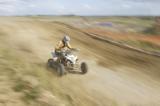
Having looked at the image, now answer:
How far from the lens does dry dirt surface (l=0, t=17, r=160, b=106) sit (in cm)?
1342

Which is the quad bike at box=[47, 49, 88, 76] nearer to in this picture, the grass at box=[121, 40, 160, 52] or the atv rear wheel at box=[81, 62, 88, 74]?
the atv rear wheel at box=[81, 62, 88, 74]

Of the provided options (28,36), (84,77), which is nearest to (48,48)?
(28,36)

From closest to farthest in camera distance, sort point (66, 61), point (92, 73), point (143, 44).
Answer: point (66, 61), point (92, 73), point (143, 44)

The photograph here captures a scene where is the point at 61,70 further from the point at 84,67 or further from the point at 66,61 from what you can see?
the point at 84,67

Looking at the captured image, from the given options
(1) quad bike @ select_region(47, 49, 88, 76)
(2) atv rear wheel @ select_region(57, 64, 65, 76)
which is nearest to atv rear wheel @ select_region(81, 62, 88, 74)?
(1) quad bike @ select_region(47, 49, 88, 76)

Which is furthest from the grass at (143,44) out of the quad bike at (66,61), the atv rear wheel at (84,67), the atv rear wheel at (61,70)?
the atv rear wheel at (61,70)

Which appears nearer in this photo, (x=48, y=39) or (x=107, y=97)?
(x=107, y=97)

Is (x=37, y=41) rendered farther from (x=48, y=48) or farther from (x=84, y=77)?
(x=84, y=77)

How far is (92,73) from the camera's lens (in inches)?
724

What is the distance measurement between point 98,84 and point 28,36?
10946mm

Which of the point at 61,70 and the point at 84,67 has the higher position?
the point at 61,70

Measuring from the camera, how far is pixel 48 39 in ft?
83.6

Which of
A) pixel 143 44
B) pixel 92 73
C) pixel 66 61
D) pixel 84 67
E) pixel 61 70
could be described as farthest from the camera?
pixel 143 44

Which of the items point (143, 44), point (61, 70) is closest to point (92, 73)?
point (61, 70)
